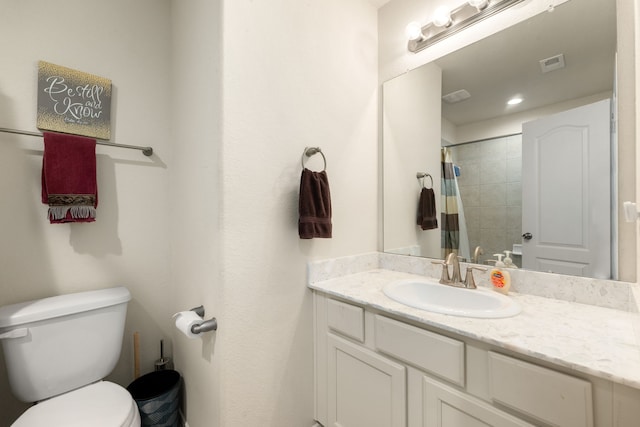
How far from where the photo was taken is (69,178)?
124 centimetres

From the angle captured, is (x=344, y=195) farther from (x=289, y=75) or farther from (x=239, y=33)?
(x=239, y=33)

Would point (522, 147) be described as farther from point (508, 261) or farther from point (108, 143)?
point (108, 143)

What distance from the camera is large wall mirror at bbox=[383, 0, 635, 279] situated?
1.03 meters

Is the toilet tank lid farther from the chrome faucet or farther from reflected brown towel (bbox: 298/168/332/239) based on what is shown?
the chrome faucet

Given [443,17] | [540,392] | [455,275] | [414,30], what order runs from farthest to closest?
1. [414,30]
2. [443,17]
3. [455,275]
4. [540,392]

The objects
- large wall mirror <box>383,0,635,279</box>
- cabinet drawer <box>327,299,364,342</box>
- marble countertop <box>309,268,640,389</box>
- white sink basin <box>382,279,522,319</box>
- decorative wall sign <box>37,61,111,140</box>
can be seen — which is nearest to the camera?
marble countertop <box>309,268,640,389</box>

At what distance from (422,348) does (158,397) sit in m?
1.28

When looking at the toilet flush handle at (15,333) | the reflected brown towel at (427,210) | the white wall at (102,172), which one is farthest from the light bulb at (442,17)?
the toilet flush handle at (15,333)

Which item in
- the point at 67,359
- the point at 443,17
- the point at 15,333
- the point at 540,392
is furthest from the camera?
the point at 443,17

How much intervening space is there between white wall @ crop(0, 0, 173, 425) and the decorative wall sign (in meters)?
0.04

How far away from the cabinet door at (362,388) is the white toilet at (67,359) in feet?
2.72

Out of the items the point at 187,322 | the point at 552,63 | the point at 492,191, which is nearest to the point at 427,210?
the point at 492,191

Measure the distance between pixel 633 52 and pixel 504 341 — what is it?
1145 mm

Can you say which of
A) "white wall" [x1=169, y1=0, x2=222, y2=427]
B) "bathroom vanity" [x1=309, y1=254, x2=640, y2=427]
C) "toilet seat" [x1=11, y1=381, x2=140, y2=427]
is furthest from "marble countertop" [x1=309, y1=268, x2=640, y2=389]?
"toilet seat" [x1=11, y1=381, x2=140, y2=427]
